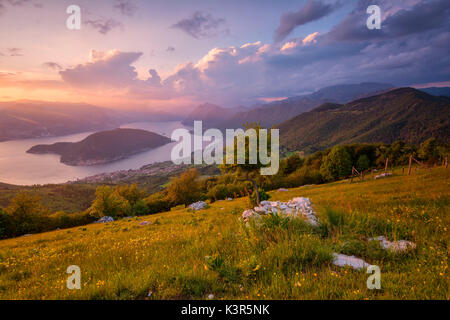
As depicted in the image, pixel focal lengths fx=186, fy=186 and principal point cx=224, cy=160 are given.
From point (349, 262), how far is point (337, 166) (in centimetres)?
6529

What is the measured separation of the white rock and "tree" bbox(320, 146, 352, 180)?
64.0 metres

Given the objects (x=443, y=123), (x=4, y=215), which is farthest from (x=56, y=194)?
(x=443, y=123)

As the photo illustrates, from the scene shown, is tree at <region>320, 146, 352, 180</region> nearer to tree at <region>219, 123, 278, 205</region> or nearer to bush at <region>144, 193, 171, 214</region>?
tree at <region>219, 123, 278, 205</region>

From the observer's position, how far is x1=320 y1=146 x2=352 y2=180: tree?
196 feet

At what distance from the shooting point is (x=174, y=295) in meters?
3.52

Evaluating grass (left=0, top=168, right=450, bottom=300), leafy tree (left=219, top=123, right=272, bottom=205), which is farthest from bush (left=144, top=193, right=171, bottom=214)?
grass (left=0, top=168, right=450, bottom=300)

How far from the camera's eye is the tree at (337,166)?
59625 millimetres

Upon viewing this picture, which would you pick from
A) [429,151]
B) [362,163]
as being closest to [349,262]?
[429,151]

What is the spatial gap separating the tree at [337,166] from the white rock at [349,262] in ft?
210

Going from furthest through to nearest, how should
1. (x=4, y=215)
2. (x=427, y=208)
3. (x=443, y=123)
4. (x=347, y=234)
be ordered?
1. (x=443, y=123)
2. (x=4, y=215)
3. (x=427, y=208)
4. (x=347, y=234)

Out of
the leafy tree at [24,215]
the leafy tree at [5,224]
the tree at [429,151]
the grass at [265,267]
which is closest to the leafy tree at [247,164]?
the grass at [265,267]

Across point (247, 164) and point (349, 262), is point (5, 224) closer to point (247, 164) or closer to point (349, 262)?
point (247, 164)

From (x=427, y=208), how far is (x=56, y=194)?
14874 centimetres
